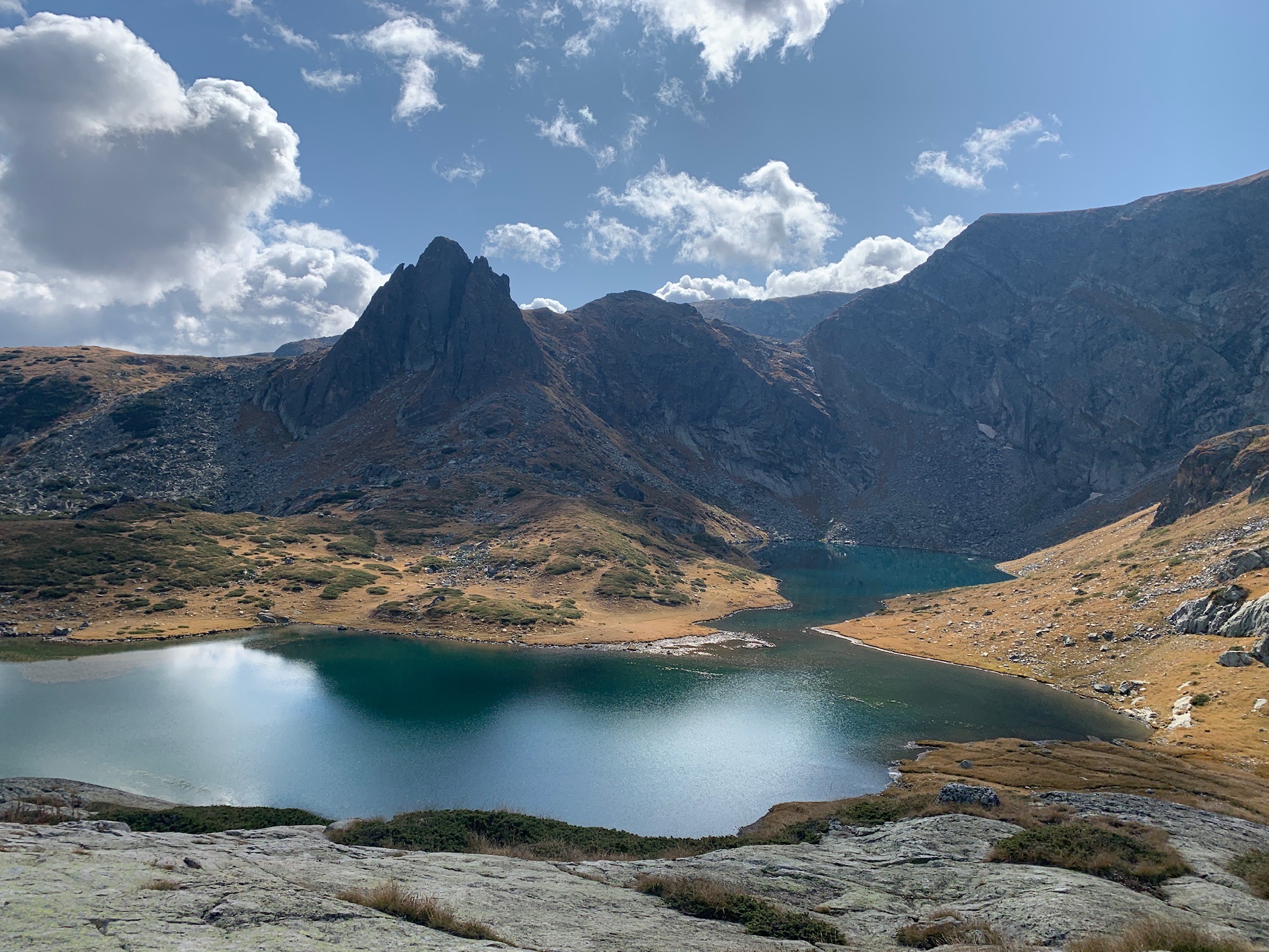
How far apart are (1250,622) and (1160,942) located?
7558 cm

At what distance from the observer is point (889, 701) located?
2928 inches

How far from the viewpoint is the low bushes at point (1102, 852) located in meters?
24.5

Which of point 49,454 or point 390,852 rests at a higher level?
point 49,454

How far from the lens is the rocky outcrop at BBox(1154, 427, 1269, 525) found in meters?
114

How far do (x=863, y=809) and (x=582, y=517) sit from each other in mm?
123258

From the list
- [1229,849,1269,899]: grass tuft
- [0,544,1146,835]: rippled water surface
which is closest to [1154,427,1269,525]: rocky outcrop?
[0,544,1146,835]: rippled water surface

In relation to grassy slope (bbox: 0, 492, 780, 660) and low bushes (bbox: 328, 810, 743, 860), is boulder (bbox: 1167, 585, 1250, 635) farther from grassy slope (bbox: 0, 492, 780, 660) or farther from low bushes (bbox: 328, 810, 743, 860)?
low bushes (bbox: 328, 810, 743, 860)

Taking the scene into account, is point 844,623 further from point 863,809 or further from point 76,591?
point 76,591

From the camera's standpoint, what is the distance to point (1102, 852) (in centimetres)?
2634

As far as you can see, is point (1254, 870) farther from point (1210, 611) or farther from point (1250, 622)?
point (1210, 611)

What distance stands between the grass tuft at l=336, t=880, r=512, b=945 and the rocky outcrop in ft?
455

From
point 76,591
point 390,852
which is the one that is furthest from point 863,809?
point 76,591

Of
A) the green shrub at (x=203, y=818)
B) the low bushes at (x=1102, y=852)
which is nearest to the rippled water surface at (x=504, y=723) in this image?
the green shrub at (x=203, y=818)

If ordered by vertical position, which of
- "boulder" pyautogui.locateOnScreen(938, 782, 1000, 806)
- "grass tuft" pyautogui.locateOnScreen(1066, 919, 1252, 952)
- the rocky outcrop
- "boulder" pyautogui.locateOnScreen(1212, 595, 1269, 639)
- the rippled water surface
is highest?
the rocky outcrop
